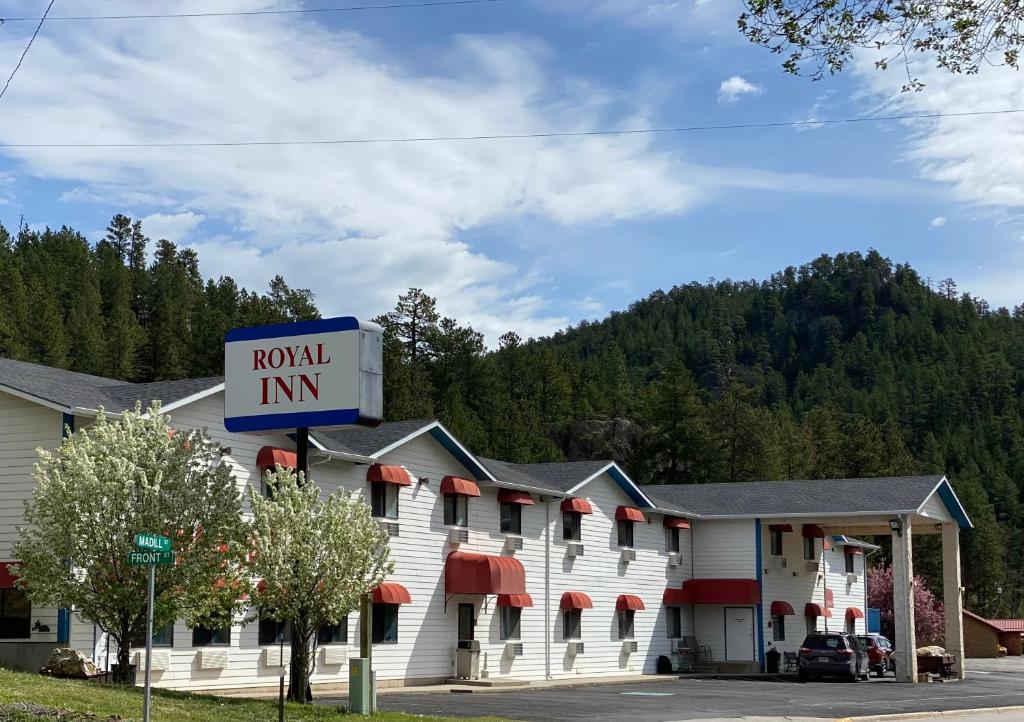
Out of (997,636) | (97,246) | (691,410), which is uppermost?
(97,246)

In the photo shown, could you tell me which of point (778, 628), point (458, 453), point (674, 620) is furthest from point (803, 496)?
point (458, 453)

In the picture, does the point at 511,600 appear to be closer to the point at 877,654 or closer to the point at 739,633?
the point at 739,633

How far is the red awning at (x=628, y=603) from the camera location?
43406 millimetres

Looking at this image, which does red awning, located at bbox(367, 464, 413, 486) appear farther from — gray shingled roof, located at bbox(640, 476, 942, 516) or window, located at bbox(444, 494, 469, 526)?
gray shingled roof, located at bbox(640, 476, 942, 516)

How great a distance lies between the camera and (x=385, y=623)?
33125mm

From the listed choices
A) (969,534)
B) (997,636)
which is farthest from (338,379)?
(969,534)

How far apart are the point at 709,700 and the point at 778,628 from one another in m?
19.9

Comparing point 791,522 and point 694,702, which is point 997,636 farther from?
point 694,702

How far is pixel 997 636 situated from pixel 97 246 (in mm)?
90887

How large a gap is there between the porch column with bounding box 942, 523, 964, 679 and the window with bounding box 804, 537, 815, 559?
619cm

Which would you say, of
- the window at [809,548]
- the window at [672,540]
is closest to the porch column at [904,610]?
the window at [809,548]

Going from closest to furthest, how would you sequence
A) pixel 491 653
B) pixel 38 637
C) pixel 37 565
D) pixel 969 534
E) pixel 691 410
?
pixel 37 565 → pixel 38 637 → pixel 491 653 → pixel 691 410 → pixel 969 534

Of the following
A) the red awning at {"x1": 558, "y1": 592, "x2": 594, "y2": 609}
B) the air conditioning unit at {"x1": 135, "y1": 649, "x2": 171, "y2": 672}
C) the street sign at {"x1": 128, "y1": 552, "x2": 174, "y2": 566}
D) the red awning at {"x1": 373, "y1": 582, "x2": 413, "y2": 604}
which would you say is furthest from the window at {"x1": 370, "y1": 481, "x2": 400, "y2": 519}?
the street sign at {"x1": 128, "y1": 552, "x2": 174, "y2": 566}

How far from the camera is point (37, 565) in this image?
21812mm
